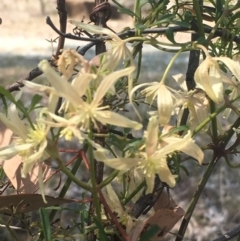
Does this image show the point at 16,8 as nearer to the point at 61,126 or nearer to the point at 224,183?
the point at 224,183

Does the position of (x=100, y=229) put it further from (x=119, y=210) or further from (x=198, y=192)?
(x=198, y=192)

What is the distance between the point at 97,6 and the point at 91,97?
0.24m

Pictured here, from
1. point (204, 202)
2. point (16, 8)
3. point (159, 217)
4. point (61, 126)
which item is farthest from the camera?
point (16, 8)

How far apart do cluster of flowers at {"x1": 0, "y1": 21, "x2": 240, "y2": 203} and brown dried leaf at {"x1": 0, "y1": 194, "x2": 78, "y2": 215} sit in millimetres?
73

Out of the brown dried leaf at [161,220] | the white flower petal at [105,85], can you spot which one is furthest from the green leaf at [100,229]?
the white flower petal at [105,85]

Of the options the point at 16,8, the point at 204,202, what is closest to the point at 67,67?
the point at 204,202

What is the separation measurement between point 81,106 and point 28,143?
0.06 metres

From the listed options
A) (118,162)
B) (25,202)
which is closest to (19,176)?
(25,202)

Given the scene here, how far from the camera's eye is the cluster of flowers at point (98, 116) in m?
0.37

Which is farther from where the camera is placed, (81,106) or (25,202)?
(25,202)

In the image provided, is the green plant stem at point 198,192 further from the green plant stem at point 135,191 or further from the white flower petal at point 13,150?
the white flower petal at point 13,150

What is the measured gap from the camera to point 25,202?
19.6 inches

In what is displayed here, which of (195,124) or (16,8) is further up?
(195,124)

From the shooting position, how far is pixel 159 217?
0.51 meters
